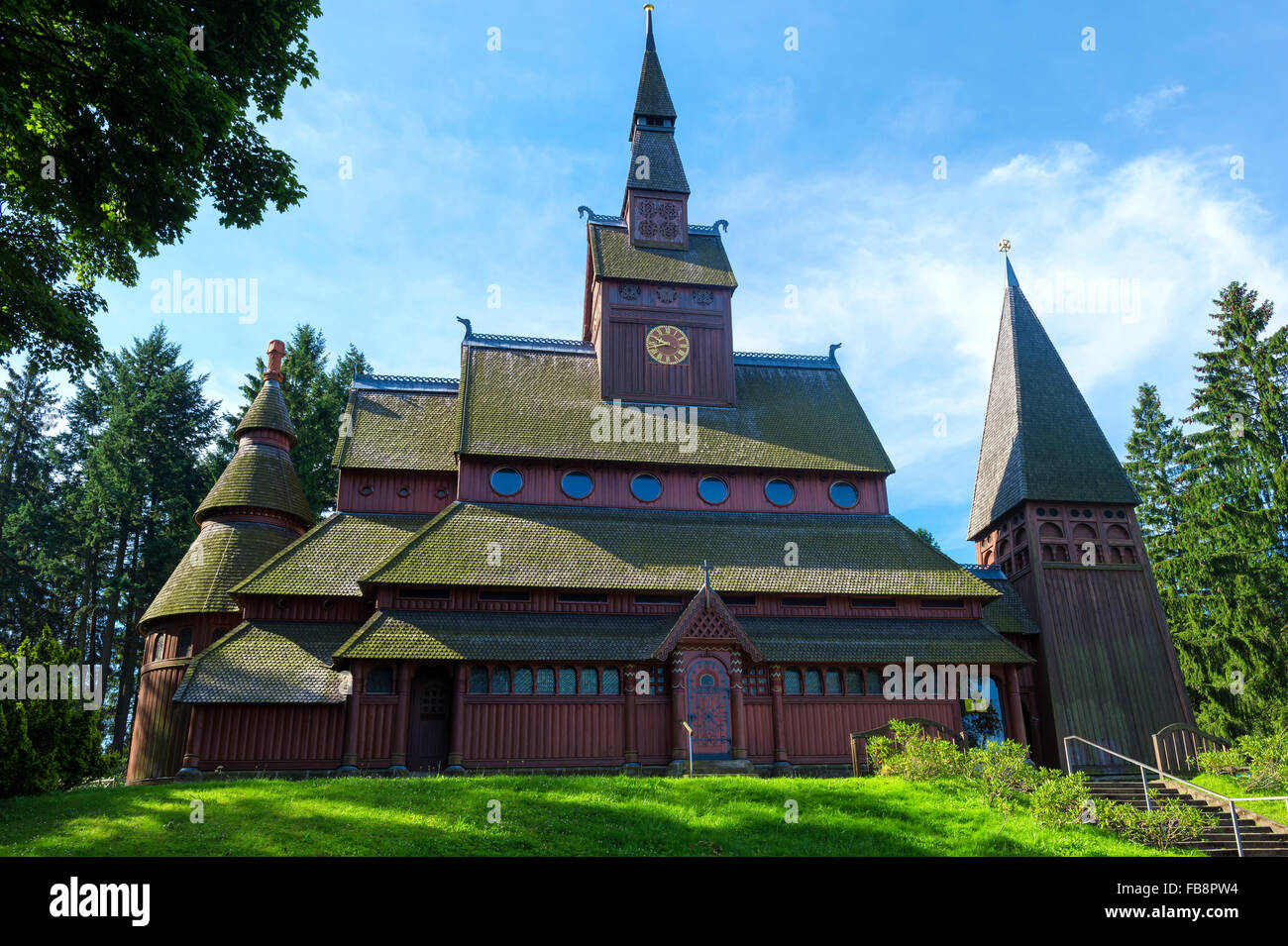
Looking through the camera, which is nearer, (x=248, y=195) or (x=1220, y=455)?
(x=248, y=195)

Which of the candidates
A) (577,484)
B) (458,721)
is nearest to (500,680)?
(458,721)

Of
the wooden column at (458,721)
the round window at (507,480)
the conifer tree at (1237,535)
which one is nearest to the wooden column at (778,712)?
the wooden column at (458,721)

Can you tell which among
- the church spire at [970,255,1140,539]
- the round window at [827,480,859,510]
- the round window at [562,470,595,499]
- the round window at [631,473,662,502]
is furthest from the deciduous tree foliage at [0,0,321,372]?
the church spire at [970,255,1140,539]

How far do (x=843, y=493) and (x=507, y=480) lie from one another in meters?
11.6

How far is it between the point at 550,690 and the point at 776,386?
15.7 metres

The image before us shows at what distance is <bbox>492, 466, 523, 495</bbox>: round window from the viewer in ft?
92.5

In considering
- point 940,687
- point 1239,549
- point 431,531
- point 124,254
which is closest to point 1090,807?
point 940,687

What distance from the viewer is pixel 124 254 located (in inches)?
696

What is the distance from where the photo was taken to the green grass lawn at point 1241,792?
18.3 meters

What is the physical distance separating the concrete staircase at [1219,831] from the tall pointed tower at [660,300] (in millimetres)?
17375

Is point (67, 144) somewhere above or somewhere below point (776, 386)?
below

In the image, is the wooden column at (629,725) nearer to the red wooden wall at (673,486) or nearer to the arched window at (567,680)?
the arched window at (567,680)
